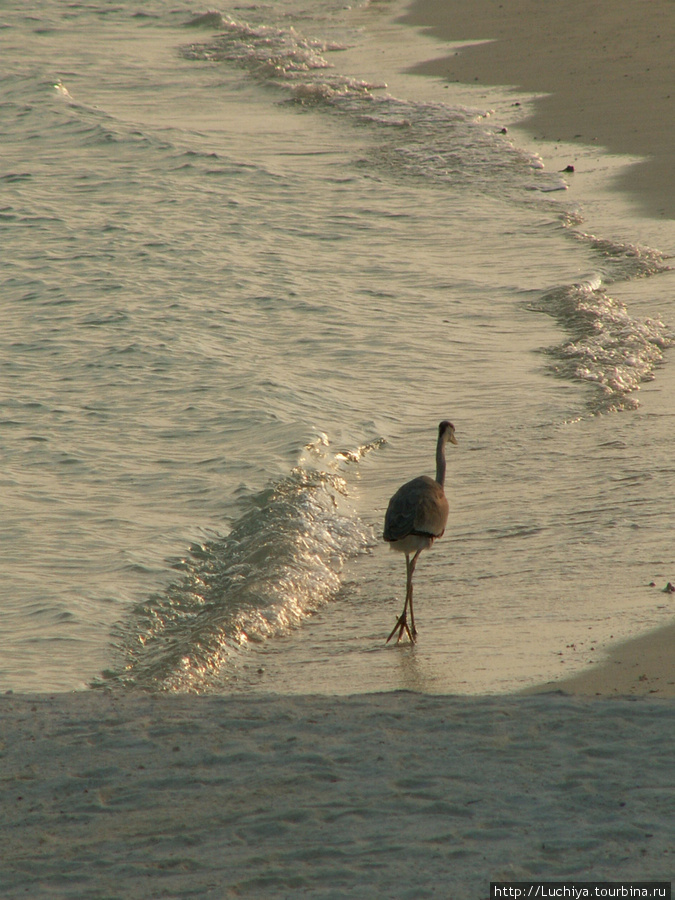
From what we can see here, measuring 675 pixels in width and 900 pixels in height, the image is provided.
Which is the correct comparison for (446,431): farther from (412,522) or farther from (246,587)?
(246,587)

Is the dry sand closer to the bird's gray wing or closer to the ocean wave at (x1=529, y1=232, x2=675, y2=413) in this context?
the bird's gray wing

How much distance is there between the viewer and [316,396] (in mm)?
10477

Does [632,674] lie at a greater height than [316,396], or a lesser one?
greater

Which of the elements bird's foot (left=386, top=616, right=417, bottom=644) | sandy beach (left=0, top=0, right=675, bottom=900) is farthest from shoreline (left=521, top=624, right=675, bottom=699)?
bird's foot (left=386, top=616, right=417, bottom=644)

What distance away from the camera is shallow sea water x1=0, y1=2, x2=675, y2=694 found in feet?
21.9

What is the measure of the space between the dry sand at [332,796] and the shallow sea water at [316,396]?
2.45ft

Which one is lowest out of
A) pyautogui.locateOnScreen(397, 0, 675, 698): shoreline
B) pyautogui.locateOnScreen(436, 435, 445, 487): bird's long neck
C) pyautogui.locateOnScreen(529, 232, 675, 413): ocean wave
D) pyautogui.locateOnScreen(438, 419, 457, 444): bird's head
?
pyautogui.locateOnScreen(529, 232, 675, 413): ocean wave

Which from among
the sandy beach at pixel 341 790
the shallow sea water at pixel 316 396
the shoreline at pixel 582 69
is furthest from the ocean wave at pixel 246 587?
the shoreline at pixel 582 69

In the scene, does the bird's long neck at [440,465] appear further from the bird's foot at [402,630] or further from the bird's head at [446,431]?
the bird's foot at [402,630]

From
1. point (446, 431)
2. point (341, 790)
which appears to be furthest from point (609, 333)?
point (341, 790)

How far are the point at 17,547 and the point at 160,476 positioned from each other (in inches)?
59.7

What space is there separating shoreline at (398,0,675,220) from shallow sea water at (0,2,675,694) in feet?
2.91

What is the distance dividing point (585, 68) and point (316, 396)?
12275mm

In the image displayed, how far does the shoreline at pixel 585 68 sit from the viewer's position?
1647 centimetres
